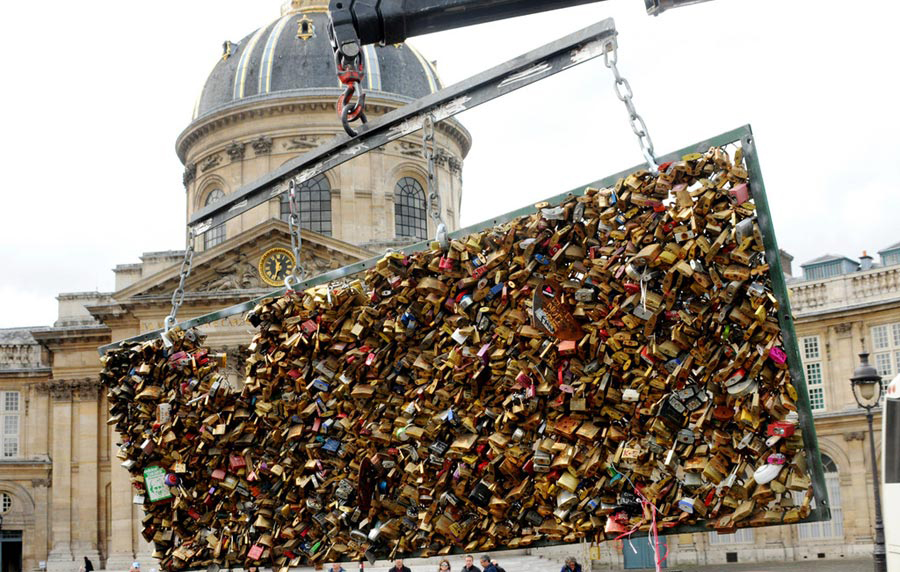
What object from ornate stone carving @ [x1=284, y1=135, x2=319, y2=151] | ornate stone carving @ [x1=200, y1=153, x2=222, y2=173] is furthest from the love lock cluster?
ornate stone carving @ [x1=200, y1=153, x2=222, y2=173]

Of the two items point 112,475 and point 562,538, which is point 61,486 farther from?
point 562,538

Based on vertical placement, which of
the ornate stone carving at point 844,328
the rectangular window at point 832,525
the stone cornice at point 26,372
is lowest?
the rectangular window at point 832,525

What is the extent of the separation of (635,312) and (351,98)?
5.06 feet

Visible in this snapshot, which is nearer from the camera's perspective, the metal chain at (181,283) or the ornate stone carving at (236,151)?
the metal chain at (181,283)

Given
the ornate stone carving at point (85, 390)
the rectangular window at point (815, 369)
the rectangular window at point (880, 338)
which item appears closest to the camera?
the rectangular window at point (880, 338)

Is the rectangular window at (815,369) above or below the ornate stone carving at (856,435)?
above

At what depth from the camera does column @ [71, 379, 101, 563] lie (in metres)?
48.2

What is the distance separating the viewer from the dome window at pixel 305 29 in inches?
2126

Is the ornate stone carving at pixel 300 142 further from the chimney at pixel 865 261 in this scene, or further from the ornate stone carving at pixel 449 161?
the chimney at pixel 865 261

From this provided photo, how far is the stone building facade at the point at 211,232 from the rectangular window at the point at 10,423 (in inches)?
1.8

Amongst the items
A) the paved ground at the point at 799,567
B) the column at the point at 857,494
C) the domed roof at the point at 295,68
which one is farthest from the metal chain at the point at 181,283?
the domed roof at the point at 295,68

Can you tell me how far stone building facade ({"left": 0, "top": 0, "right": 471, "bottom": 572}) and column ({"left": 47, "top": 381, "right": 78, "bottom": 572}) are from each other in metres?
0.05

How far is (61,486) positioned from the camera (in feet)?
162

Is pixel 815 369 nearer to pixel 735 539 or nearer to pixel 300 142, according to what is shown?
pixel 735 539
